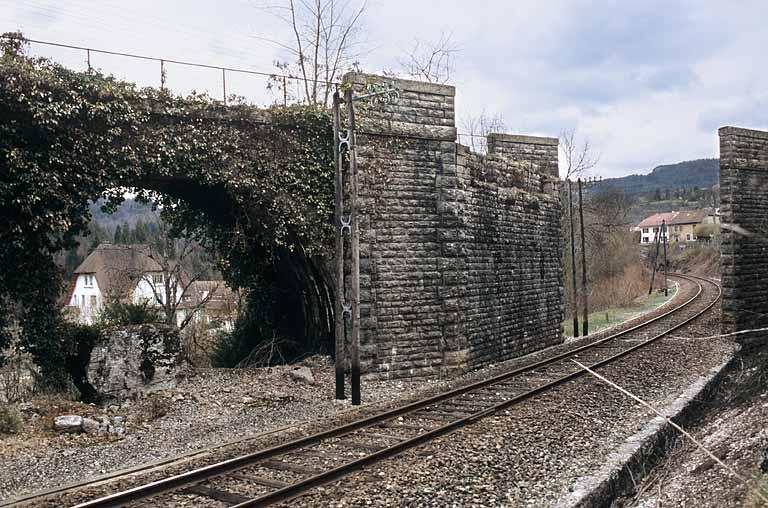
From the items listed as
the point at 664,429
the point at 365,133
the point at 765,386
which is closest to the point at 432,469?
the point at 664,429

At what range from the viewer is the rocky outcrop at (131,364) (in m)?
10.7

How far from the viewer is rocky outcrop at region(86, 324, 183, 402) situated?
1074 cm

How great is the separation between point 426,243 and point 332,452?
21.2ft

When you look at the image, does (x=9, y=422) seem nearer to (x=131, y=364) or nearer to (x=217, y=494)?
(x=131, y=364)

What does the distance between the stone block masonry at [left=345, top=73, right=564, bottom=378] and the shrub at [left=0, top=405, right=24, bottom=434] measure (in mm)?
5884

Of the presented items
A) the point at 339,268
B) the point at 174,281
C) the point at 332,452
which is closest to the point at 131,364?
the point at 339,268

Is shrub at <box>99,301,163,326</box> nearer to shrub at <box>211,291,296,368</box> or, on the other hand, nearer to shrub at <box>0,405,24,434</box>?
shrub at <box>0,405,24,434</box>

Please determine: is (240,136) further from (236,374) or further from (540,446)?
(540,446)

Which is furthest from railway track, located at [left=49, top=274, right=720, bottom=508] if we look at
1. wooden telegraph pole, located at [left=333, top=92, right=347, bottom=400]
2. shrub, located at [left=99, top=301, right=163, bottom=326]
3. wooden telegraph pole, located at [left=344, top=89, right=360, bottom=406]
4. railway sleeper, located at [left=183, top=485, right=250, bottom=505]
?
shrub, located at [left=99, top=301, right=163, bottom=326]

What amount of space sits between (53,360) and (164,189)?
4.07 m

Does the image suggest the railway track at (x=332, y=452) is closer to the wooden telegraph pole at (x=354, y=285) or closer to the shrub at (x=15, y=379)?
the wooden telegraph pole at (x=354, y=285)

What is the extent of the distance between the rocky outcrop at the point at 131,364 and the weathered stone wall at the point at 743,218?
44.8ft

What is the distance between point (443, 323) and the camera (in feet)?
44.7

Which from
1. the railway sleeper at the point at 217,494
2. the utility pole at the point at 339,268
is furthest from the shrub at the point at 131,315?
the railway sleeper at the point at 217,494
